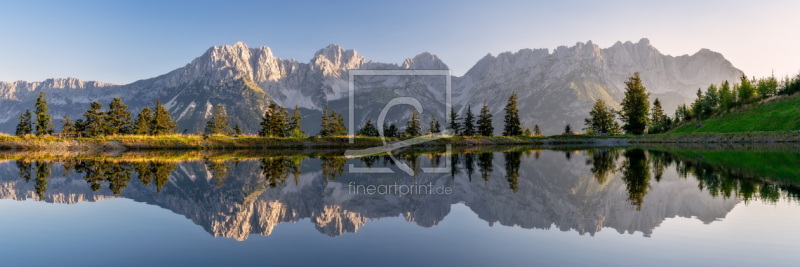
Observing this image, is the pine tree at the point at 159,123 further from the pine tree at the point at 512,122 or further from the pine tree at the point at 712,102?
the pine tree at the point at 712,102

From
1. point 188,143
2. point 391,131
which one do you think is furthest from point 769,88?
point 188,143

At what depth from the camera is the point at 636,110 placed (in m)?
109

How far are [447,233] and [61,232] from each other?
38.1ft


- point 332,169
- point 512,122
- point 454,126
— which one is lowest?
point 332,169

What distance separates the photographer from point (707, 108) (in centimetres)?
9956

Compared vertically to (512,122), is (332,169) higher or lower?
lower

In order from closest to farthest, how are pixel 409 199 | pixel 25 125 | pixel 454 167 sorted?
pixel 409 199 < pixel 454 167 < pixel 25 125

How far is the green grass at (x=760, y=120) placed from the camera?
75375 millimetres

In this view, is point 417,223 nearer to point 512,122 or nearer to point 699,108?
point 512,122

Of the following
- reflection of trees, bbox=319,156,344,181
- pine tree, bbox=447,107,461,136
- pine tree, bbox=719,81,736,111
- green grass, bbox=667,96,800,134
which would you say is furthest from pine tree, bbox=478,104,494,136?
reflection of trees, bbox=319,156,344,181

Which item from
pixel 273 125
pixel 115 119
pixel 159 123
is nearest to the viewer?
pixel 115 119

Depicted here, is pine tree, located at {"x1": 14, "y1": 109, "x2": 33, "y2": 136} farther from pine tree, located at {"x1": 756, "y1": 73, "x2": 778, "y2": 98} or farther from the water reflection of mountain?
pine tree, located at {"x1": 756, "y1": 73, "x2": 778, "y2": 98}

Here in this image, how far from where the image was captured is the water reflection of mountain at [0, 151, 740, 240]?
13.0 m

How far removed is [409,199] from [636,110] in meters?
111
